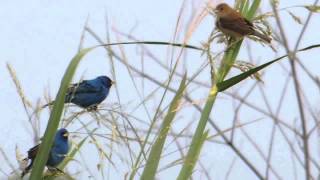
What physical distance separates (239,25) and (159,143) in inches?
46.6

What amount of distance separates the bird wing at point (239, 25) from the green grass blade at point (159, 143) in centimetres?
48

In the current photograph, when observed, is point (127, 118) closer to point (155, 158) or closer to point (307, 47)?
point (155, 158)

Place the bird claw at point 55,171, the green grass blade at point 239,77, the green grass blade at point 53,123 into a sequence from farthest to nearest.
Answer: the bird claw at point 55,171, the green grass blade at point 239,77, the green grass blade at point 53,123

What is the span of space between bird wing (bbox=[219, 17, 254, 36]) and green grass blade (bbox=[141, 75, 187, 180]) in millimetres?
483

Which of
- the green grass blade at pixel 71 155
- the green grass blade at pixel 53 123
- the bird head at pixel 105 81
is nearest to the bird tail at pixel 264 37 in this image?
the green grass blade at pixel 71 155

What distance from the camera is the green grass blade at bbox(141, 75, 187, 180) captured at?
1.70 m

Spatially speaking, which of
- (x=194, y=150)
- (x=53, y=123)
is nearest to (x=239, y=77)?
(x=194, y=150)

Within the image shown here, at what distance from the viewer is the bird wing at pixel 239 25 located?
2244 mm

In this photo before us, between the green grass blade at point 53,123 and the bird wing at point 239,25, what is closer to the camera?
the green grass blade at point 53,123

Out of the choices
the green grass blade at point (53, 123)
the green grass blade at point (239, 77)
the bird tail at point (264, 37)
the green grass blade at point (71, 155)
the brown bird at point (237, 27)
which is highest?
the brown bird at point (237, 27)

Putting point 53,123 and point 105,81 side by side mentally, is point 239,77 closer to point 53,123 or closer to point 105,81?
→ point 53,123

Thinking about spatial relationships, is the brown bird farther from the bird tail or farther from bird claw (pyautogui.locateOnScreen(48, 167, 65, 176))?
bird claw (pyautogui.locateOnScreen(48, 167, 65, 176))

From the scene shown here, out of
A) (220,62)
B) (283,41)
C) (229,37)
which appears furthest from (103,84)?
(220,62)

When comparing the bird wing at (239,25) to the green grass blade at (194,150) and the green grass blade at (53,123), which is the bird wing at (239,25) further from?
the green grass blade at (53,123)
